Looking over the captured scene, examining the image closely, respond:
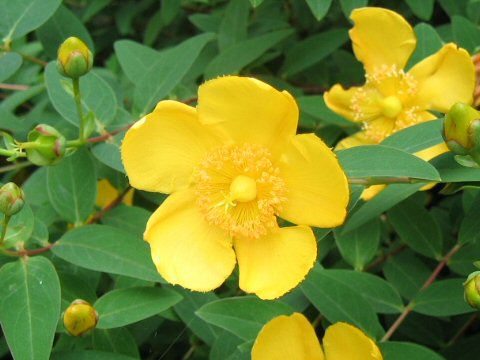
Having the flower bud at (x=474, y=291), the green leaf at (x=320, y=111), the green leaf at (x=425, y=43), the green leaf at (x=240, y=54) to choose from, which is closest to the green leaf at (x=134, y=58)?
the green leaf at (x=240, y=54)

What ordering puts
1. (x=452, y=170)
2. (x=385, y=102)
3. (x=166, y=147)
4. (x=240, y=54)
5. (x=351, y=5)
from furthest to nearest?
(x=240, y=54)
(x=351, y=5)
(x=385, y=102)
(x=166, y=147)
(x=452, y=170)

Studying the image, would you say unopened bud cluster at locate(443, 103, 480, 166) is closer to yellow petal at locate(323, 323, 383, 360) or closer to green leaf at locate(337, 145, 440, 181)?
green leaf at locate(337, 145, 440, 181)

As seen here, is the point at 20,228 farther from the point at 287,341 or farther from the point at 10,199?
the point at 287,341

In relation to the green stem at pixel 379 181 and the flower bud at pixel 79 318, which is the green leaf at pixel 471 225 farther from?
the flower bud at pixel 79 318

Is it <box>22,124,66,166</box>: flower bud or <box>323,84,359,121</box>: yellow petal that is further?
<box>323,84,359,121</box>: yellow petal

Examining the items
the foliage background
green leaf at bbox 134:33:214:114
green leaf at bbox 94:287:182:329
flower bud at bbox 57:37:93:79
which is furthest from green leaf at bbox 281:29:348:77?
green leaf at bbox 94:287:182:329


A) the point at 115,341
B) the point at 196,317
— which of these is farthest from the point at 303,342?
the point at 115,341

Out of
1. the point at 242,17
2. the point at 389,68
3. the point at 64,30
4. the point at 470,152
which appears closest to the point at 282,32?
the point at 242,17
